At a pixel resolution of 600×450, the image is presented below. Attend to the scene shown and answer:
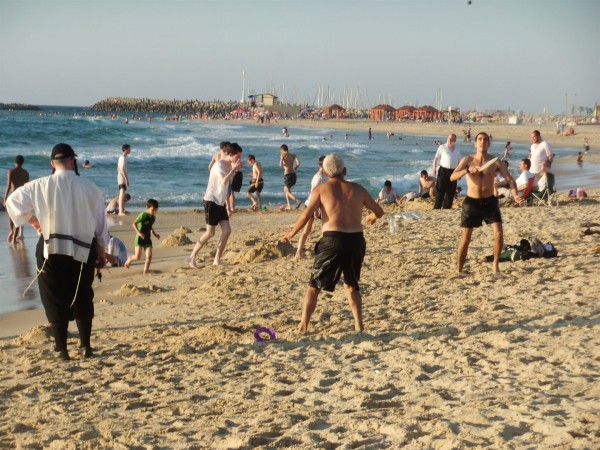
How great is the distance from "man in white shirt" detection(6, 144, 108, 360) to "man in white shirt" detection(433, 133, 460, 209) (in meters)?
8.26

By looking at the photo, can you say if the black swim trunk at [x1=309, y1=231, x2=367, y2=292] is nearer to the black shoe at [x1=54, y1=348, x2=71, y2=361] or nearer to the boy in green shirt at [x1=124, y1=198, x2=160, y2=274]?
the black shoe at [x1=54, y1=348, x2=71, y2=361]

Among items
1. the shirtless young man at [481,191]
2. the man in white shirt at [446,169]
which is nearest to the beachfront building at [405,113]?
the man in white shirt at [446,169]

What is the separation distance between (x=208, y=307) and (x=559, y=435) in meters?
4.61

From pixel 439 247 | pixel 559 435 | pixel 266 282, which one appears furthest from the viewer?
pixel 439 247

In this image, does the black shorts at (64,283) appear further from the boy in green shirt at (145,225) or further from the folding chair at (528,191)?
the folding chair at (528,191)

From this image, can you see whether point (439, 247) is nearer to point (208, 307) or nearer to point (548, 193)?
point (208, 307)

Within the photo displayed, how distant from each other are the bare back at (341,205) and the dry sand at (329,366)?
900 millimetres

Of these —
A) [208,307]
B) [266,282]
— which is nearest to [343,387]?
[208,307]

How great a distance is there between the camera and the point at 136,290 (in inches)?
353

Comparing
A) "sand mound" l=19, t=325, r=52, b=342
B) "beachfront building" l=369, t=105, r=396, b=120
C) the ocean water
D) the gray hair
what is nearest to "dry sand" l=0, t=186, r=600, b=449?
"sand mound" l=19, t=325, r=52, b=342

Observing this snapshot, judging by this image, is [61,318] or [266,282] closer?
[61,318]

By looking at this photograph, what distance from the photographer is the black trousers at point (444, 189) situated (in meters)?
13.9

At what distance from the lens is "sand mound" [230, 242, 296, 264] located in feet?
34.6

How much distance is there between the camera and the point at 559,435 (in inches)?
152
